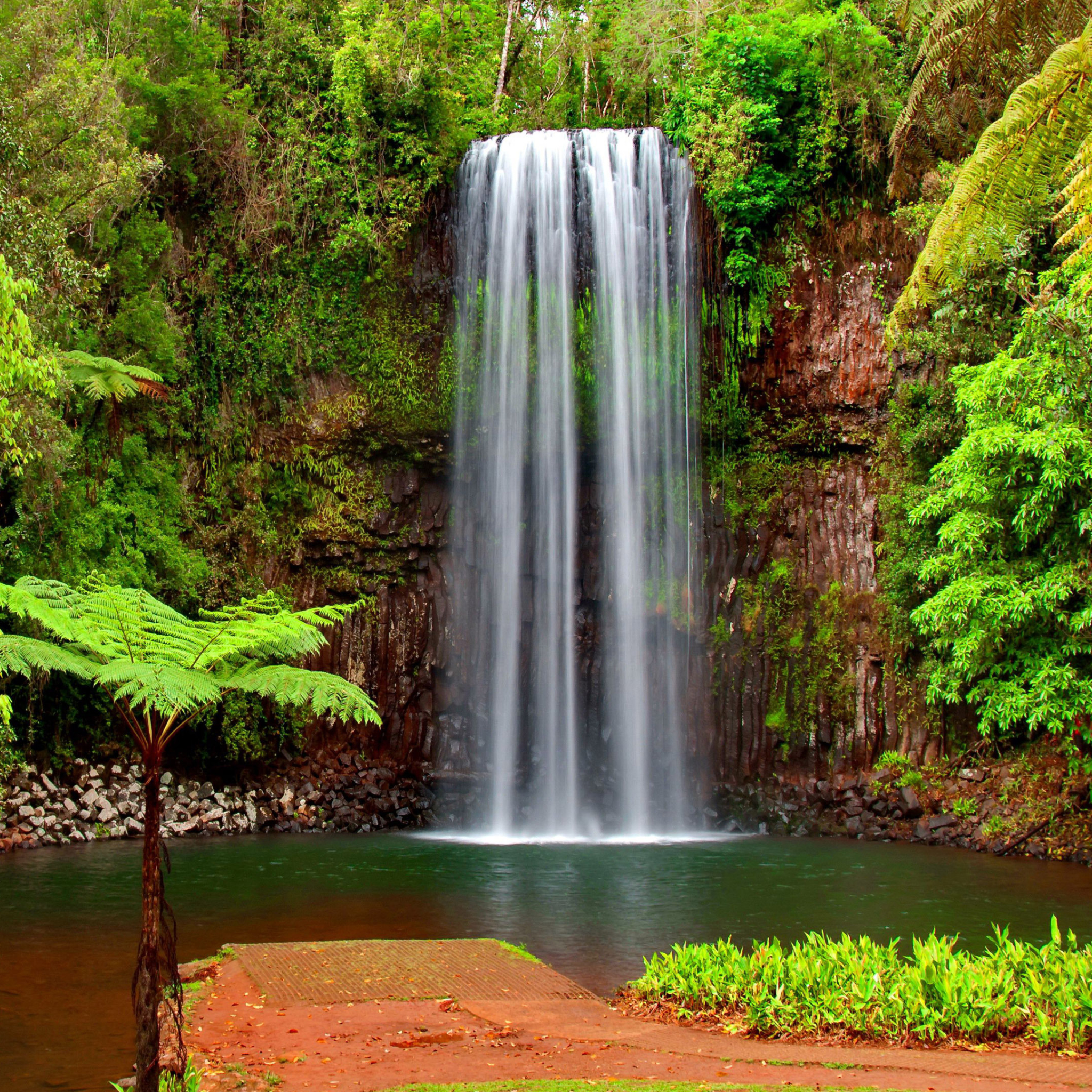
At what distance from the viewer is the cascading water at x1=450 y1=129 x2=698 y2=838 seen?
19.9 meters

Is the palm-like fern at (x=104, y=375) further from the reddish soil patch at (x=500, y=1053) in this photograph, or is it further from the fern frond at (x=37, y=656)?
the reddish soil patch at (x=500, y=1053)

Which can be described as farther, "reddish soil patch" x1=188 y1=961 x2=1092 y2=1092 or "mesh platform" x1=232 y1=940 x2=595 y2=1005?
Answer: "mesh platform" x1=232 y1=940 x2=595 y2=1005

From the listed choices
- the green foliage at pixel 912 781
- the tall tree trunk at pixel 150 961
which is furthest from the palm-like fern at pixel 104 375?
the green foliage at pixel 912 781

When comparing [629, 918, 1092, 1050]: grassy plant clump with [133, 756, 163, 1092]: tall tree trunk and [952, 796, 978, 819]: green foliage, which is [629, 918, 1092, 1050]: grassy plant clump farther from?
[952, 796, 978, 819]: green foliage

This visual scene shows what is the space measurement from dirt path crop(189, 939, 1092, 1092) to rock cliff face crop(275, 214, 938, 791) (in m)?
13.0

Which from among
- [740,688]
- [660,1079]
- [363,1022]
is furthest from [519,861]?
[660,1079]

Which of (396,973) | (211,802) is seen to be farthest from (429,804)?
(396,973)

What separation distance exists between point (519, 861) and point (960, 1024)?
30.1 feet

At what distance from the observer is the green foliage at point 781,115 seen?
1991 cm

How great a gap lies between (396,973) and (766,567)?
46.0ft

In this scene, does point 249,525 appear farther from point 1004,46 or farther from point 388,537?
point 1004,46

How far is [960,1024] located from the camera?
6.04 meters

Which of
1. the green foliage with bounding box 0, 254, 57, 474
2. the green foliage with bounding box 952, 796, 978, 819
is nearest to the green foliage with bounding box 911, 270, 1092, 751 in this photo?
the green foliage with bounding box 952, 796, 978, 819

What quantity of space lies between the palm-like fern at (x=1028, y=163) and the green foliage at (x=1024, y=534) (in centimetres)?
495
